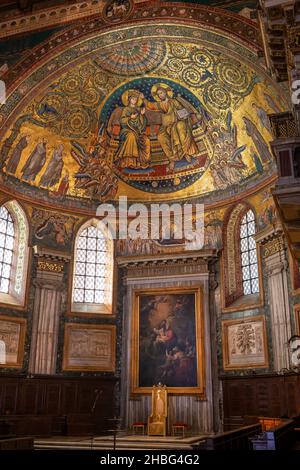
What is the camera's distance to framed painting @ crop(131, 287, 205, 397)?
19.1 metres

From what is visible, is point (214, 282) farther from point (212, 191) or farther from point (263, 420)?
point (263, 420)

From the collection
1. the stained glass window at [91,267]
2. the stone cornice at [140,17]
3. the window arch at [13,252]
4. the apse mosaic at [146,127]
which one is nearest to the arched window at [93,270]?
the stained glass window at [91,267]

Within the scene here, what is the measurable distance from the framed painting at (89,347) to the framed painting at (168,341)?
105 centimetres

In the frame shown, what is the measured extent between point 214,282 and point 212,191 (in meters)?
4.11

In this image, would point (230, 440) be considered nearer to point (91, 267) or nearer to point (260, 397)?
point (260, 397)

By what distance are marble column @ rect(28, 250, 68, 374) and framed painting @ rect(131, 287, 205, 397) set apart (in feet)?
10.7

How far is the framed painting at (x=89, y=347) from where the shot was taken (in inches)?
771

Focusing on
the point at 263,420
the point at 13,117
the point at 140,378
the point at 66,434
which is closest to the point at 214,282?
the point at 140,378

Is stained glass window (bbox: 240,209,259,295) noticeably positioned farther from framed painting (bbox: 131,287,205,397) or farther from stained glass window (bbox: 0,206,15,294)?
stained glass window (bbox: 0,206,15,294)

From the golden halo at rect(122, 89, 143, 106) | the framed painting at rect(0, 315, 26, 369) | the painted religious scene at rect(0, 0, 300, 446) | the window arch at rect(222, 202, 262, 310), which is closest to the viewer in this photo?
the painted religious scene at rect(0, 0, 300, 446)

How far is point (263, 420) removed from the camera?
15.3 metres

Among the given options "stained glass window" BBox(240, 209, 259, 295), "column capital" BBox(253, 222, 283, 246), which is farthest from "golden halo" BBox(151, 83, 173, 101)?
"column capital" BBox(253, 222, 283, 246)

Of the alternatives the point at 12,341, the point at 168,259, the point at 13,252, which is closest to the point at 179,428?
the point at 168,259
